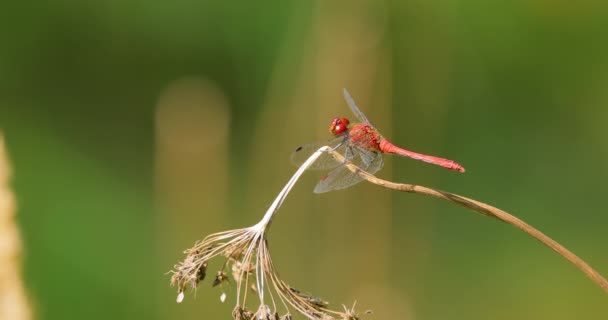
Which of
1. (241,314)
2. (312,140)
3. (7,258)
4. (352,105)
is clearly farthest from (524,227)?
(312,140)

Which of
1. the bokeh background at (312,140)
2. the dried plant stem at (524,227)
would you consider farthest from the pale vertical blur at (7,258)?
the bokeh background at (312,140)

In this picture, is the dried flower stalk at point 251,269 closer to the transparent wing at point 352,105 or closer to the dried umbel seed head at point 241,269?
the dried umbel seed head at point 241,269

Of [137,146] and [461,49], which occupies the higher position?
[461,49]

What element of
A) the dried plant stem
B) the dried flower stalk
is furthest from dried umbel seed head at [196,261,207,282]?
the dried plant stem

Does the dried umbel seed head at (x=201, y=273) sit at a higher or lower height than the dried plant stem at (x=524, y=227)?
lower

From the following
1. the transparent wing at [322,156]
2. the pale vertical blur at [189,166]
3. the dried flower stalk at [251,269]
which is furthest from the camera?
the pale vertical blur at [189,166]

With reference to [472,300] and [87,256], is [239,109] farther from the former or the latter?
[472,300]

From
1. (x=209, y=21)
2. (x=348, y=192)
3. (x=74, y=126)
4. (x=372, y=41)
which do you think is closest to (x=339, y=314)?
(x=348, y=192)

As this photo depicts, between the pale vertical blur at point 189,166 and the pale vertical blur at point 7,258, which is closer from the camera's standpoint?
the pale vertical blur at point 7,258
